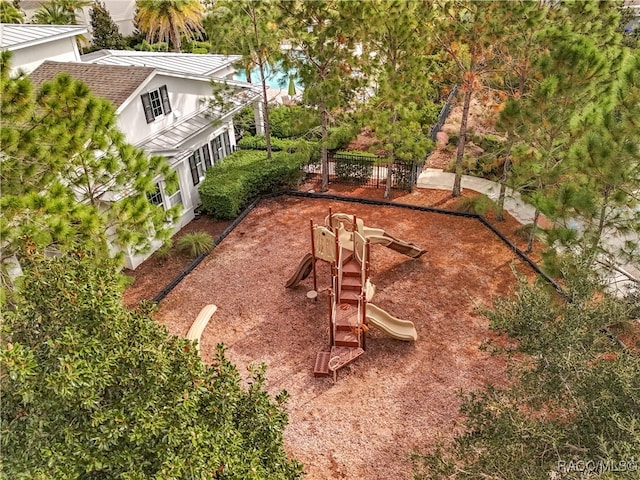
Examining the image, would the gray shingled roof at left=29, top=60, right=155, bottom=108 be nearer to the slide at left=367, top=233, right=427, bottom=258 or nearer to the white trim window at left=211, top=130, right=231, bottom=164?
the white trim window at left=211, top=130, right=231, bottom=164

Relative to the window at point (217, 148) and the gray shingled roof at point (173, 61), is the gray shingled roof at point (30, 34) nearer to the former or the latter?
the gray shingled roof at point (173, 61)

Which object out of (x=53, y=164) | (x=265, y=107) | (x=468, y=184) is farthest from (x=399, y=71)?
(x=53, y=164)

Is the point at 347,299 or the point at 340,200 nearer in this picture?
the point at 347,299

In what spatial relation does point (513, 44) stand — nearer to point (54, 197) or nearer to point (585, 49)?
point (585, 49)

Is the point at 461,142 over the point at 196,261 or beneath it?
over

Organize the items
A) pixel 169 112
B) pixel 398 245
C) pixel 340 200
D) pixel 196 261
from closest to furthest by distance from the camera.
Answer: pixel 398 245
pixel 196 261
pixel 169 112
pixel 340 200

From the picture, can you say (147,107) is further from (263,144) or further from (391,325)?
(391,325)

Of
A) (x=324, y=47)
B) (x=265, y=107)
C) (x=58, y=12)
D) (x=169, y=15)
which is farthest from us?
(x=169, y=15)

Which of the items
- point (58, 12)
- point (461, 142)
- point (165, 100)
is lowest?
point (461, 142)
